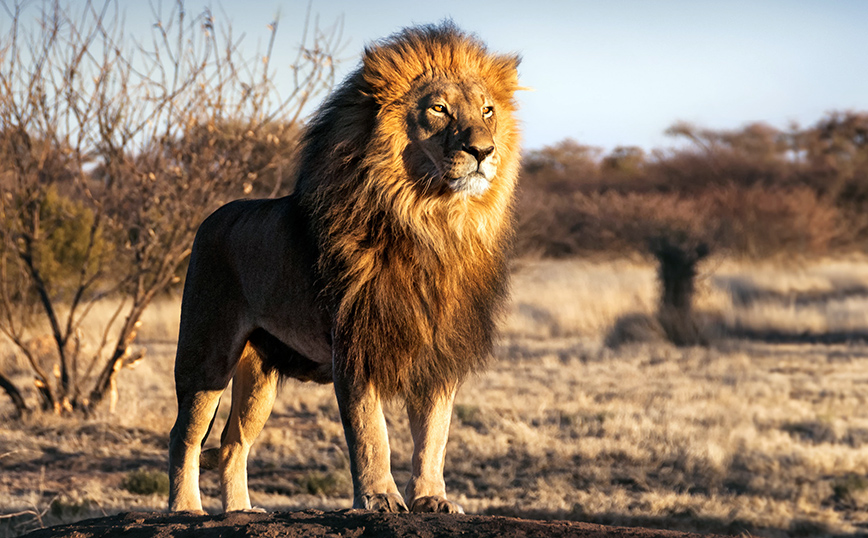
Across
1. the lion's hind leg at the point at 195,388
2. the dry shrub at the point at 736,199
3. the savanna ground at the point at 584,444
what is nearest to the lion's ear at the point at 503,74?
the savanna ground at the point at 584,444

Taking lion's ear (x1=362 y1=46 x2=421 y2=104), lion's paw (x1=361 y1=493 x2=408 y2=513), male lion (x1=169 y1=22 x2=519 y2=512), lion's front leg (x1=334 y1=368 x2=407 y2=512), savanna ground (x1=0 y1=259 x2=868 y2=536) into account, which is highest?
lion's ear (x1=362 y1=46 x2=421 y2=104)

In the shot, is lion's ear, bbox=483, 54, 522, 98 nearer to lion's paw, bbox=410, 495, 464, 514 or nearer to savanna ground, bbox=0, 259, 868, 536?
savanna ground, bbox=0, 259, 868, 536

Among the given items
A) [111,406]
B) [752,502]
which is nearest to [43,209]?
[111,406]

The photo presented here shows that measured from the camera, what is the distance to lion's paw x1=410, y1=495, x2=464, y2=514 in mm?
3576

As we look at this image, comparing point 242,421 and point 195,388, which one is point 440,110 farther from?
point 242,421

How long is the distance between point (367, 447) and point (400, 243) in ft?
2.65

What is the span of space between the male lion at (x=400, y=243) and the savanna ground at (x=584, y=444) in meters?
0.65

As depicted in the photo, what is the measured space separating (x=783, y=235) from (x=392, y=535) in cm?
2703

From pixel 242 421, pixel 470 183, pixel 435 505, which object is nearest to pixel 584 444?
pixel 242 421

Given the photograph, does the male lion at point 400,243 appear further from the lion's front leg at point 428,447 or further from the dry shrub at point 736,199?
the dry shrub at point 736,199

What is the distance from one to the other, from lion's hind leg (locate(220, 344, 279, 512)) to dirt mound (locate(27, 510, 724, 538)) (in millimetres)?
1273

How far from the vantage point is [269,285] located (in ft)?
13.4

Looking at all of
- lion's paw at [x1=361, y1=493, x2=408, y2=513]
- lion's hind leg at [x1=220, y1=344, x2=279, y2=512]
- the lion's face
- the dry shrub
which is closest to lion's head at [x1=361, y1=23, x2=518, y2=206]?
the lion's face

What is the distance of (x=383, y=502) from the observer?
11.4 ft
